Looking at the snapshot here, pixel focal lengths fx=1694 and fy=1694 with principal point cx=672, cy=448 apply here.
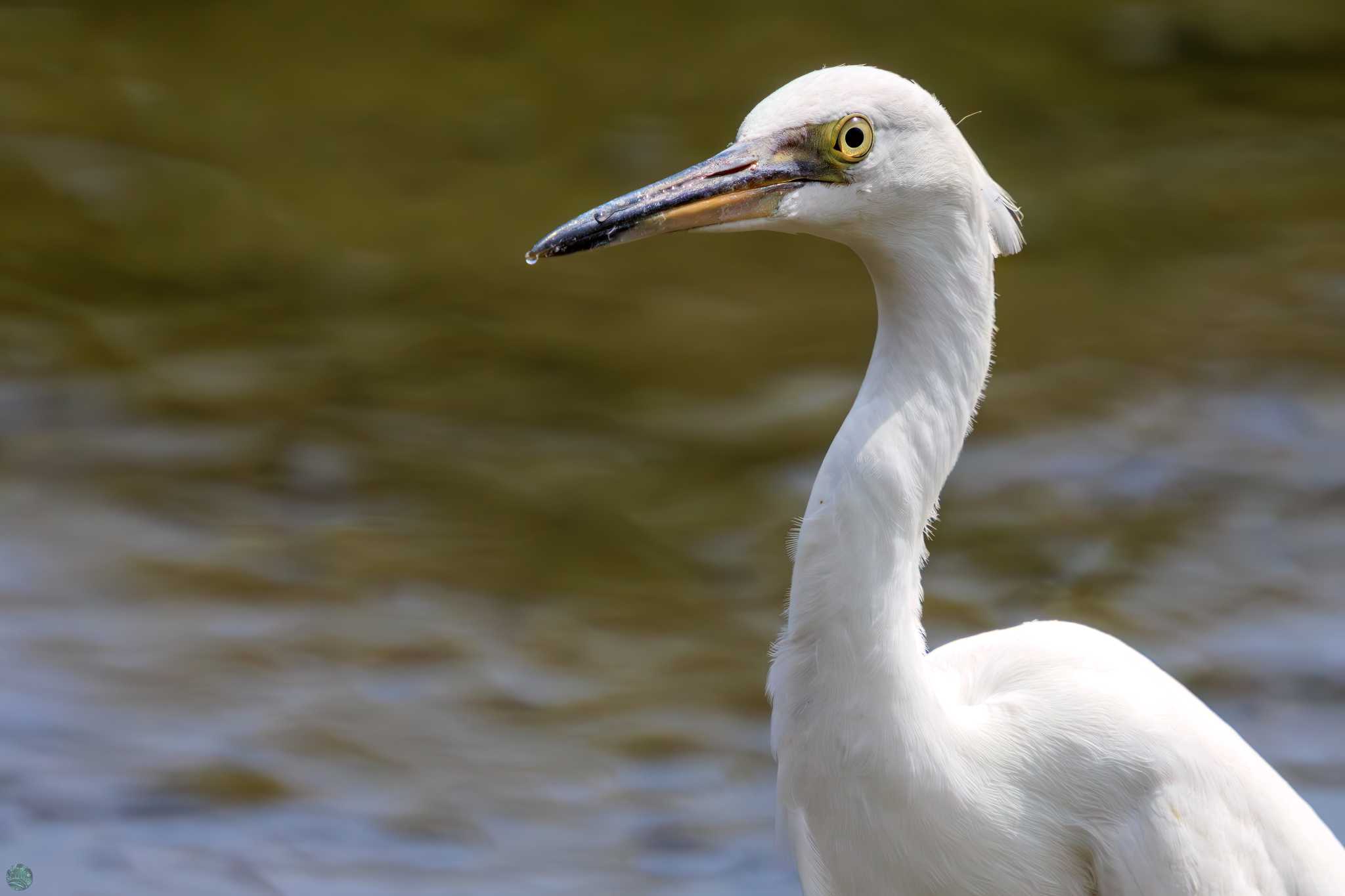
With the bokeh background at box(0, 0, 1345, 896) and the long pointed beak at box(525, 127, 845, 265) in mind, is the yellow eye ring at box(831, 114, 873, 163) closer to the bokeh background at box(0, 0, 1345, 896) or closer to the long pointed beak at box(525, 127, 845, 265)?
the long pointed beak at box(525, 127, 845, 265)

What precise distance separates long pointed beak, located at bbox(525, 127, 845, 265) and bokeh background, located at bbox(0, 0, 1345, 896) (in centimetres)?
209

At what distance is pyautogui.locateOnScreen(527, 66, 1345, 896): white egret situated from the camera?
2.87 m

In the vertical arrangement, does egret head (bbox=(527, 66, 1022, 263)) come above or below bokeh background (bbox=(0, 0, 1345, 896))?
below

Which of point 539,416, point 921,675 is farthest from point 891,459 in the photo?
point 539,416

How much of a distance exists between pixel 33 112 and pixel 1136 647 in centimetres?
748

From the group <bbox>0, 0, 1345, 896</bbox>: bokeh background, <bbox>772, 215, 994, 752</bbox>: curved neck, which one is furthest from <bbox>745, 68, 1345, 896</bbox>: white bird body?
<bbox>0, 0, 1345, 896</bbox>: bokeh background

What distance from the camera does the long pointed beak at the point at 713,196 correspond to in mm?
2826

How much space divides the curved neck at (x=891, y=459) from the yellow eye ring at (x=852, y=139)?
16 centimetres

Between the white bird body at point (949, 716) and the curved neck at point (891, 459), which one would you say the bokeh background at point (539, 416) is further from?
the curved neck at point (891, 459)

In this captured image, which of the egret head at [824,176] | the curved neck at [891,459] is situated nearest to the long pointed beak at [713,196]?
the egret head at [824,176]

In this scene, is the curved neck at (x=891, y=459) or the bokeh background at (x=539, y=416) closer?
the curved neck at (x=891, y=459)

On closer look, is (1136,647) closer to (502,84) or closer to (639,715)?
(639,715)

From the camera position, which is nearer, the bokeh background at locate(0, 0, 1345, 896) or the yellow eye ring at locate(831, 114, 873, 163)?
the yellow eye ring at locate(831, 114, 873, 163)

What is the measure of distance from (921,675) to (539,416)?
5.54m
